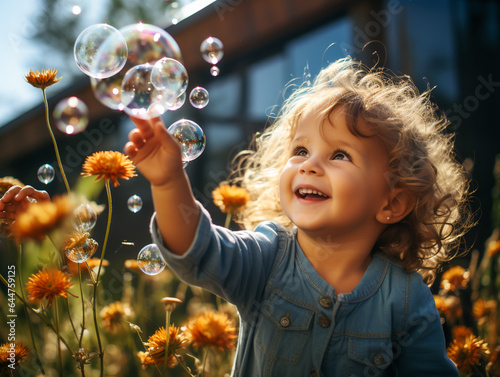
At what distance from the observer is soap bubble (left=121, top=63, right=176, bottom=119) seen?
3.01ft

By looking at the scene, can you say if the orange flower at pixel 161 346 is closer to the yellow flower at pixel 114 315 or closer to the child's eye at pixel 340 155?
the yellow flower at pixel 114 315

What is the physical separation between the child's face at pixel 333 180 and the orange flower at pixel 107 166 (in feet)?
1.25

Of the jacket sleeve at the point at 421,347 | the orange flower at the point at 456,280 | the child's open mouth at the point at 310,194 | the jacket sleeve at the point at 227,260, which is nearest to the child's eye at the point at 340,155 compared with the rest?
the child's open mouth at the point at 310,194

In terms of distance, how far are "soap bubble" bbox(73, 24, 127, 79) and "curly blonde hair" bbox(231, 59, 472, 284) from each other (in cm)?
49

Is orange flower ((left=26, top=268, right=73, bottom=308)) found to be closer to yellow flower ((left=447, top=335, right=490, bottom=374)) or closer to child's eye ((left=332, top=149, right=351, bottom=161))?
child's eye ((left=332, top=149, right=351, bottom=161))

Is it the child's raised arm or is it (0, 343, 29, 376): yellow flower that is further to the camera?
(0, 343, 29, 376): yellow flower

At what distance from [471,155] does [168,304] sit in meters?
2.27

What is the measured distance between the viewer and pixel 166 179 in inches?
33.1

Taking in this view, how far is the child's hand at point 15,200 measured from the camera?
101 centimetres

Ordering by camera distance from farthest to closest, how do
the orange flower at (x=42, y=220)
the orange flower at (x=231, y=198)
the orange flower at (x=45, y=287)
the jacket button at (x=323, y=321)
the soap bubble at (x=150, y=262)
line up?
the orange flower at (x=231, y=198) → the soap bubble at (x=150, y=262) → the jacket button at (x=323, y=321) → the orange flower at (x=45, y=287) → the orange flower at (x=42, y=220)

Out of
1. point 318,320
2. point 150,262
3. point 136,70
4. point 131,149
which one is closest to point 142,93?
point 136,70

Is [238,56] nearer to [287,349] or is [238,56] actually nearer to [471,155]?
[471,155]

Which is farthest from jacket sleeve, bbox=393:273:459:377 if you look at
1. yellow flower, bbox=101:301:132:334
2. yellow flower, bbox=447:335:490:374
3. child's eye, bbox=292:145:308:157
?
yellow flower, bbox=101:301:132:334

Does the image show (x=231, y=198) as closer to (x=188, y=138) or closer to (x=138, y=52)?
(x=188, y=138)
